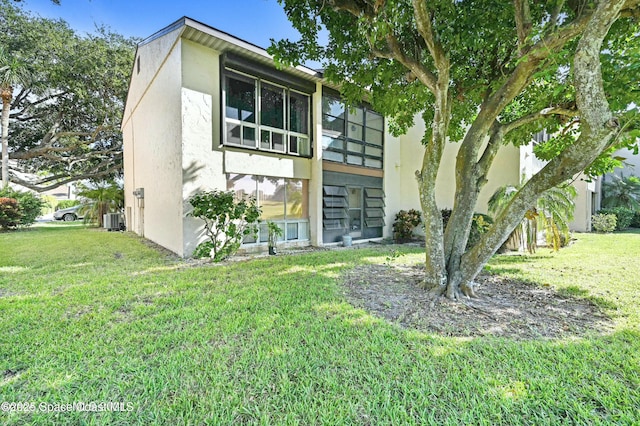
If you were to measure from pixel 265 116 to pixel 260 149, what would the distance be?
46.2 inches

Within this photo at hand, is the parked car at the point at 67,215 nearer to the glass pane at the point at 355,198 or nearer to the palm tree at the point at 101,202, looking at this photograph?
the palm tree at the point at 101,202

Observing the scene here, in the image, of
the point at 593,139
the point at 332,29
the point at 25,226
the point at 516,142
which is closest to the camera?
the point at 593,139

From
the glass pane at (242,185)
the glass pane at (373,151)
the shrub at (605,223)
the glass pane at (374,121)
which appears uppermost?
the glass pane at (374,121)

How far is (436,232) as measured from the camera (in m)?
5.12

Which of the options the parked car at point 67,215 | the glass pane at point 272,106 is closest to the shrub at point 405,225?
the glass pane at point 272,106

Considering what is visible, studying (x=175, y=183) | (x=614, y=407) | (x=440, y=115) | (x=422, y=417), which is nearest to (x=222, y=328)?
(x=422, y=417)

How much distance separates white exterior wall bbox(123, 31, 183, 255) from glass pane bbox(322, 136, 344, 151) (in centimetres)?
490

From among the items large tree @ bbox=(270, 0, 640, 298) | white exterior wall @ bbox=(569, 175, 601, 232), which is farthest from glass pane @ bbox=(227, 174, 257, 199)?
white exterior wall @ bbox=(569, 175, 601, 232)

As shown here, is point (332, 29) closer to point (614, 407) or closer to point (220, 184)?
point (220, 184)

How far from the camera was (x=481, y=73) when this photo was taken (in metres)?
6.24

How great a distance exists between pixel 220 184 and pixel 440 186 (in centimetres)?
924

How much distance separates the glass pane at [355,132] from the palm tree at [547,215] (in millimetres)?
5542

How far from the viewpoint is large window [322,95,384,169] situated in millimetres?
10809

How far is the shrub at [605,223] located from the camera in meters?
14.6
